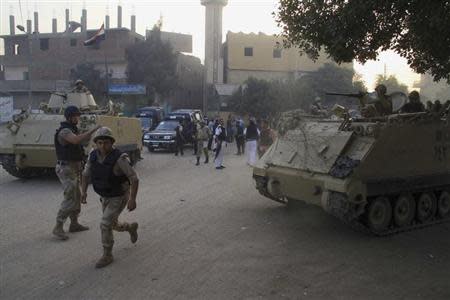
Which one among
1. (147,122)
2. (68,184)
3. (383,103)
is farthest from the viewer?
(147,122)

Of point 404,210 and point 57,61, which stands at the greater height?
point 57,61

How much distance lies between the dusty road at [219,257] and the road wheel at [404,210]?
0.27 metres

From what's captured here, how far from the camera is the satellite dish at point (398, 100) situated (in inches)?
376

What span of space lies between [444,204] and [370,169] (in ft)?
7.52

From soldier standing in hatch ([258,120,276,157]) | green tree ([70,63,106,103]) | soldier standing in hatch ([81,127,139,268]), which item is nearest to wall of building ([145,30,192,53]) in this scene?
green tree ([70,63,106,103])

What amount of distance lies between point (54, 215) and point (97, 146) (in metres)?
3.24

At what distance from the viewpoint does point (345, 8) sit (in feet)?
21.9

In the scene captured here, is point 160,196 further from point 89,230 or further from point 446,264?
point 446,264

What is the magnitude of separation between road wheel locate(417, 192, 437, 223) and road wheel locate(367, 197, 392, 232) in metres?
0.75

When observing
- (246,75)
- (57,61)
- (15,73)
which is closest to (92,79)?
(57,61)

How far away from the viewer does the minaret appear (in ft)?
167

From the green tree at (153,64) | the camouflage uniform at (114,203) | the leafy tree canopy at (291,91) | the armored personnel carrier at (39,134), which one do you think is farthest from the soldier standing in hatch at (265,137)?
the green tree at (153,64)

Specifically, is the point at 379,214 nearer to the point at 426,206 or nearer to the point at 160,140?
the point at 426,206

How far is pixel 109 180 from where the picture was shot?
5953mm
